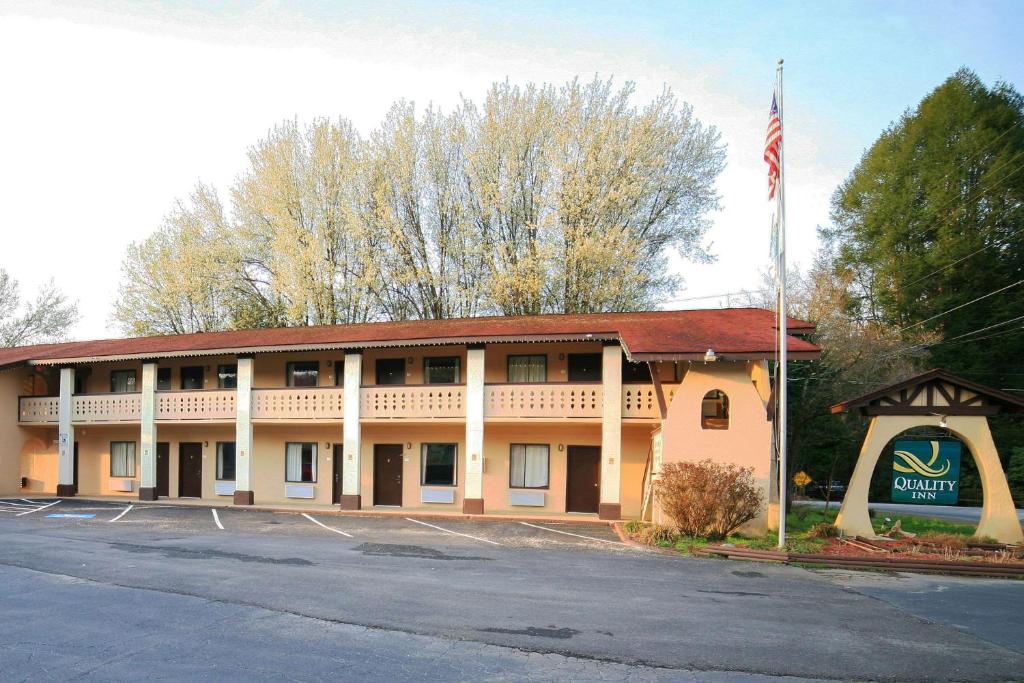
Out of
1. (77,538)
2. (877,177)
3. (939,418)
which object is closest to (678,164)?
(877,177)

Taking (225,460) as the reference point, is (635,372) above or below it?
above

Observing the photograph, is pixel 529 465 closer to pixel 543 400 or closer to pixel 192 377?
pixel 543 400

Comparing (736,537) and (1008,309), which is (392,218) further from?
(1008,309)

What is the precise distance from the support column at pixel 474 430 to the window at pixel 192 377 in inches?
482

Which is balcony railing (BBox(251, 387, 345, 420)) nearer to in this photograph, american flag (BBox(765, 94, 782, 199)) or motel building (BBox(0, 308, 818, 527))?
motel building (BBox(0, 308, 818, 527))

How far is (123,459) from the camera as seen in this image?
31531 millimetres

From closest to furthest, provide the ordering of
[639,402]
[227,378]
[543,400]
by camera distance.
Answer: [639,402]
[543,400]
[227,378]

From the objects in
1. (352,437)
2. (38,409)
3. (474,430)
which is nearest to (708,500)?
(474,430)

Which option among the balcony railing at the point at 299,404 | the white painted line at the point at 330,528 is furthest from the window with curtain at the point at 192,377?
the white painted line at the point at 330,528

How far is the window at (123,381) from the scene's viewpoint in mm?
31120

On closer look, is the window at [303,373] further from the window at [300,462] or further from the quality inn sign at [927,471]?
the quality inn sign at [927,471]

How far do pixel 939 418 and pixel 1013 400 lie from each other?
4.98 feet

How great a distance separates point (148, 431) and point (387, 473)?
30.7ft

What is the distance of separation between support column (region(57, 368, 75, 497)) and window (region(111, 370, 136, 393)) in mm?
1532
